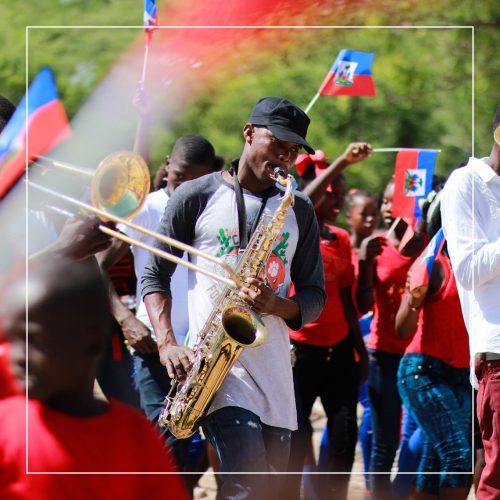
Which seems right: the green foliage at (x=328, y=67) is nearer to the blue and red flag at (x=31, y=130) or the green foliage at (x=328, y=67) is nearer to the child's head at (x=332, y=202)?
the child's head at (x=332, y=202)

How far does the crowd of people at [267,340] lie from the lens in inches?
97.3

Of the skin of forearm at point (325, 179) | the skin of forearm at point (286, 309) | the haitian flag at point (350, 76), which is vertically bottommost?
the skin of forearm at point (286, 309)

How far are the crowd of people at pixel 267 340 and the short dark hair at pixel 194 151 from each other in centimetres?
1

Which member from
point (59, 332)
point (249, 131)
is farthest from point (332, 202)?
point (59, 332)

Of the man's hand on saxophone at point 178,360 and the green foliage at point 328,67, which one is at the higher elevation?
the green foliage at point 328,67

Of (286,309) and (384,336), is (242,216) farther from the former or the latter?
(384,336)

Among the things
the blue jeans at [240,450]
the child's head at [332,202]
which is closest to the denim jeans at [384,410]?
the child's head at [332,202]

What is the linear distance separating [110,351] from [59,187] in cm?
205

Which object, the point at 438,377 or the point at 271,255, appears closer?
the point at 271,255

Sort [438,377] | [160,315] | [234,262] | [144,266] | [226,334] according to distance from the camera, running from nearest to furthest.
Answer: [226,334] < [234,262] < [160,315] < [144,266] < [438,377]

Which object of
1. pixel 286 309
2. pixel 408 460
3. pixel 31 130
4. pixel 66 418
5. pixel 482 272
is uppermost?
pixel 31 130

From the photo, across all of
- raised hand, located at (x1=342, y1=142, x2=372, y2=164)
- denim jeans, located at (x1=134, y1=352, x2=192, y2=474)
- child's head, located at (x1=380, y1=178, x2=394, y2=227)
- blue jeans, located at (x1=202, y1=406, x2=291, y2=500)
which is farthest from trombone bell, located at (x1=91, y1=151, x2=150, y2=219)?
child's head, located at (x1=380, y1=178, x2=394, y2=227)

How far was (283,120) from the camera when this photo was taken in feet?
14.2

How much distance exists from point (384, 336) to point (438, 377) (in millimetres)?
861
